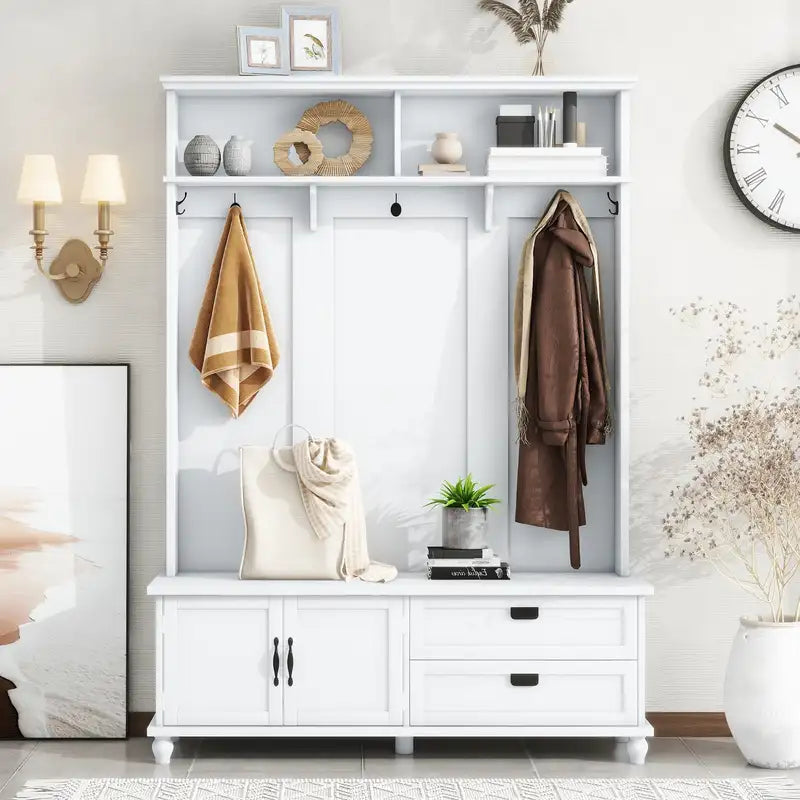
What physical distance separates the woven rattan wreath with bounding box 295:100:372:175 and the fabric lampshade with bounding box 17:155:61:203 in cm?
83

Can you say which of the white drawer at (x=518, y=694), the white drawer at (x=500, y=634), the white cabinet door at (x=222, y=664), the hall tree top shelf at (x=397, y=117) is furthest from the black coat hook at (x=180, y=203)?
the white drawer at (x=518, y=694)

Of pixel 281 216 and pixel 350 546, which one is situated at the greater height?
pixel 281 216

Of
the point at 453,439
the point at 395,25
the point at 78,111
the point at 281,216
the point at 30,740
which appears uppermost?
the point at 395,25

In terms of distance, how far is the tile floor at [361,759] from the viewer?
10.3ft

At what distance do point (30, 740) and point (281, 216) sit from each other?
6.54 ft

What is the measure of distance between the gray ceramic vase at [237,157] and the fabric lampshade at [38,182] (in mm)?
588

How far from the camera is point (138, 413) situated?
11.5ft

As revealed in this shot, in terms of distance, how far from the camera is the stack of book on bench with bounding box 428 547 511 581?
3.22 m

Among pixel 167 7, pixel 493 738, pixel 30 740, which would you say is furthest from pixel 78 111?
pixel 493 738

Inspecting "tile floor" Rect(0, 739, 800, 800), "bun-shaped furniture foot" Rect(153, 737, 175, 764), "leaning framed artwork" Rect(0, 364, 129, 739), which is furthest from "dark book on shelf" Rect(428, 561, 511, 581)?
"leaning framed artwork" Rect(0, 364, 129, 739)

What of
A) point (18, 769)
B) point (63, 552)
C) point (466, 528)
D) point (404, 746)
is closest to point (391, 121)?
point (466, 528)

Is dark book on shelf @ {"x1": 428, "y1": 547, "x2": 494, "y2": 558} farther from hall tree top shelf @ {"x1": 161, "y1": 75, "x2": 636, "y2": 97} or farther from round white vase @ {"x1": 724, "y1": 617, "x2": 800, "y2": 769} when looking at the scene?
hall tree top shelf @ {"x1": 161, "y1": 75, "x2": 636, "y2": 97}

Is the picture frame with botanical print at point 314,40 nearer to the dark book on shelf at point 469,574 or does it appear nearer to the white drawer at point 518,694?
the dark book on shelf at point 469,574

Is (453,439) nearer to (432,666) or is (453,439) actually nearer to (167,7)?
(432,666)
